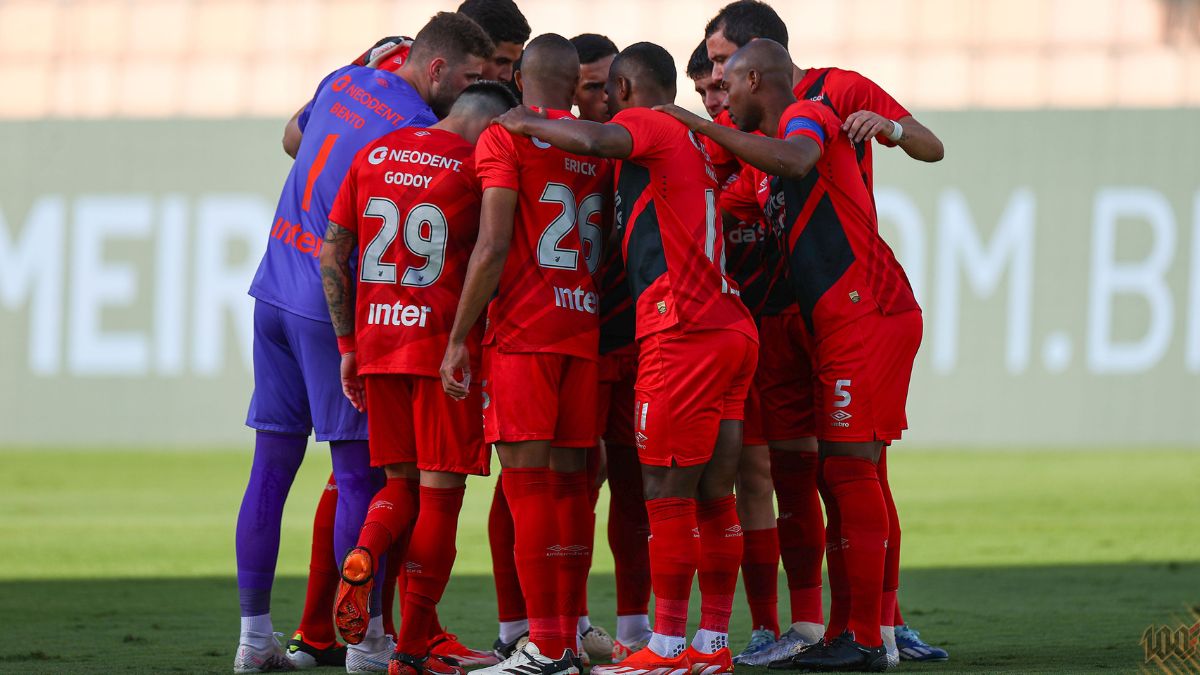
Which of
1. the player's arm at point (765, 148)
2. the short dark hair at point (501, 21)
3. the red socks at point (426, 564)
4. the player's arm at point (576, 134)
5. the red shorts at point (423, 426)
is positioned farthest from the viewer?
the short dark hair at point (501, 21)

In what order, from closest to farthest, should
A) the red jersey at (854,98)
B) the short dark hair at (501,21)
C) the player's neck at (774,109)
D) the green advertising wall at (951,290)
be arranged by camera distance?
the player's neck at (774,109) < the red jersey at (854,98) < the short dark hair at (501,21) < the green advertising wall at (951,290)

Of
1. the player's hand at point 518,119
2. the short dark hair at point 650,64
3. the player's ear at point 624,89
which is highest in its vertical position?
the short dark hair at point 650,64

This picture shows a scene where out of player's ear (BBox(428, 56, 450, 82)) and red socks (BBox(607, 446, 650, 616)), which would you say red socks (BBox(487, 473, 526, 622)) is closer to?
red socks (BBox(607, 446, 650, 616))

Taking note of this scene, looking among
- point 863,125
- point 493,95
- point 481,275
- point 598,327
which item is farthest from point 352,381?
point 863,125

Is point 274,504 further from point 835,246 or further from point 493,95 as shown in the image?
point 835,246

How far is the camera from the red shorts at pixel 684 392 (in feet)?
15.5

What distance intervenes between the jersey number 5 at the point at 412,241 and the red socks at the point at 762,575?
5.01 ft

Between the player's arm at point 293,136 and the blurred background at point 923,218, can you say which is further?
the blurred background at point 923,218

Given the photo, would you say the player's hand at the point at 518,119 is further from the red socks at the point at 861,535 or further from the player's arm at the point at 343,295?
the red socks at the point at 861,535

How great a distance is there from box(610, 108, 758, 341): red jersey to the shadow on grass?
4.56 feet

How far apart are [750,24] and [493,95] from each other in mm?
1069

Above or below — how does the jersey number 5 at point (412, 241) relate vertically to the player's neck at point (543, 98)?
below

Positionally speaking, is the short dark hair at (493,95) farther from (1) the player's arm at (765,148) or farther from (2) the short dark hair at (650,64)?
(1) the player's arm at (765,148)

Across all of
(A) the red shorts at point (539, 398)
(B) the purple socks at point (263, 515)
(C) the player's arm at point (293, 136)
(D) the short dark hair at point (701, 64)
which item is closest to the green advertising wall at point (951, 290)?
(D) the short dark hair at point (701, 64)
